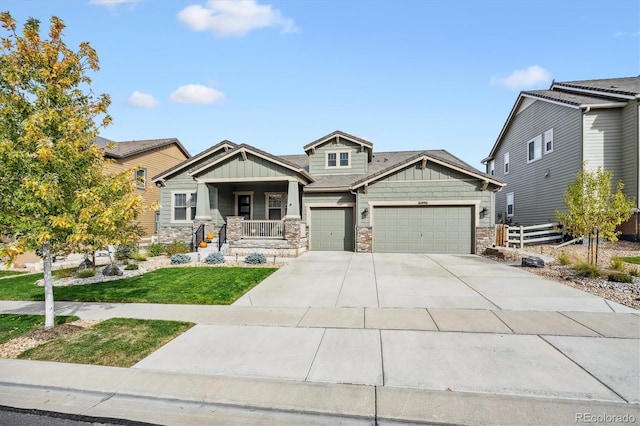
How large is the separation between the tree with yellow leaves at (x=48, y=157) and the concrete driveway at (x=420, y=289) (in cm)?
345

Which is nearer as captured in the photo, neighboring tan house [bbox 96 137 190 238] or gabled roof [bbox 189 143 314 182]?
gabled roof [bbox 189 143 314 182]

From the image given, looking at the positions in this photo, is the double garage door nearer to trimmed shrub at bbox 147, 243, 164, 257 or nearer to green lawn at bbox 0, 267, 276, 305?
green lawn at bbox 0, 267, 276, 305

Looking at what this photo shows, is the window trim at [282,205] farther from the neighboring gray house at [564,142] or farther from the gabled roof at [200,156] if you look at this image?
the neighboring gray house at [564,142]

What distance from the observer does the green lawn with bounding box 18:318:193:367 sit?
14.4ft

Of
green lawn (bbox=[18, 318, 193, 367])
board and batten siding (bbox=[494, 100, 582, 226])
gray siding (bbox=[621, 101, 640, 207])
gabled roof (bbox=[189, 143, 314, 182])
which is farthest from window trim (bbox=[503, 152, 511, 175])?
green lawn (bbox=[18, 318, 193, 367])

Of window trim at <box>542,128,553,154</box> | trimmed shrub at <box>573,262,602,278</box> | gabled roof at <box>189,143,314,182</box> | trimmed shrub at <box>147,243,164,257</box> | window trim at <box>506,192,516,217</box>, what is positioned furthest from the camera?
window trim at <box>506,192,516,217</box>

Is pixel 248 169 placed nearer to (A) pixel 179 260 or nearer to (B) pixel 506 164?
(A) pixel 179 260

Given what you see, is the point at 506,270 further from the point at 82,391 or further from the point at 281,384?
the point at 82,391

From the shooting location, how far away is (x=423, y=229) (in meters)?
15.5

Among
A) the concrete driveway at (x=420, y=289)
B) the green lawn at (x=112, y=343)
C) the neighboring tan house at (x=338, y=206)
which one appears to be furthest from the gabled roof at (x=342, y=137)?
the green lawn at (x=112, y=343)

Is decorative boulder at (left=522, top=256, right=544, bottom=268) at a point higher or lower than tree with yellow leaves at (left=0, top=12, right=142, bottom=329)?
lower

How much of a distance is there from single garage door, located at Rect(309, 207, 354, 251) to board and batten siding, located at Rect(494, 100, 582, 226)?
37.7 feet

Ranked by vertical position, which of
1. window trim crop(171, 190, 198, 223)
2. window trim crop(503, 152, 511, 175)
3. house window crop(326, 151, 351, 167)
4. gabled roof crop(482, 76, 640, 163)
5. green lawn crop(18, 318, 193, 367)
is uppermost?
gabled roof crop(482, 76, 640, 163)

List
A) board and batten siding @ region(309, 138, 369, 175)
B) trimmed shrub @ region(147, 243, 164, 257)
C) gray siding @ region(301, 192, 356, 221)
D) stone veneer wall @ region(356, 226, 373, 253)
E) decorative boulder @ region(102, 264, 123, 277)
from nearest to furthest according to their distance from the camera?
decorative boulder @ region(102, 264, 123, 277), trimmed shrub @ region(147, 243, 164, 257), stone veneer wall @ region(356, 226, 373, 253), gray siding @ region(301, 192, 356, 221), board and batten siding @ region(309, 138, 369, 175)
